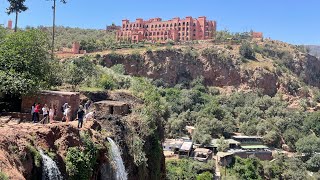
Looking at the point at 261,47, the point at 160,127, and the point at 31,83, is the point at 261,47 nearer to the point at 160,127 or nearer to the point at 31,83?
the point at 160,127

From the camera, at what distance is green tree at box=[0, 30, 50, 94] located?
61.7 feet

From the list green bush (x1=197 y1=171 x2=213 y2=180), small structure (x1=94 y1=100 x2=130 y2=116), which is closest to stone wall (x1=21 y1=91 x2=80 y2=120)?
small structure (x1=94 y1=100 x2=130 y2=116)

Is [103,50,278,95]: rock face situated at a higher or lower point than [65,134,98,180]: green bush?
higher

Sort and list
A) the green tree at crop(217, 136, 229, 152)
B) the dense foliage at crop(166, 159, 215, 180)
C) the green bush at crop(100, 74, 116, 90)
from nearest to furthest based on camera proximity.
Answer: the green bush at crop(100, 74, 116, 90) → the dense foliage at crop(166, 159, 215, 180) → the green tree at crop(217, 136, 229, 152)

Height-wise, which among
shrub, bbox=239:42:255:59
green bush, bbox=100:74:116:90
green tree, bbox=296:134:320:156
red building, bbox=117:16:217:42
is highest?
red building, bbox=117:16:217:42

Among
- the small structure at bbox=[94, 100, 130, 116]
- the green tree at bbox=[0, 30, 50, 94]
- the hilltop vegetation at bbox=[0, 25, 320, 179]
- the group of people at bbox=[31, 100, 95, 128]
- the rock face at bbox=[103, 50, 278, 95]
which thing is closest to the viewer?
the group of people at bbox=[31, 100, 95, 128]

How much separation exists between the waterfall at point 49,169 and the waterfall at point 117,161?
447 centimetres

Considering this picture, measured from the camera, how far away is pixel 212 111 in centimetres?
6900

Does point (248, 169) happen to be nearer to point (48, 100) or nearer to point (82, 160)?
point (48, 100)

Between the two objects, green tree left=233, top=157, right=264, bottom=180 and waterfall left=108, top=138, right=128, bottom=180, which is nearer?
waterfall left=108, top=138, right=128, bottom=180

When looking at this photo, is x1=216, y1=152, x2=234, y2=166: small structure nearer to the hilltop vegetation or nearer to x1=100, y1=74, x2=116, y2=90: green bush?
the hilltop vegetation

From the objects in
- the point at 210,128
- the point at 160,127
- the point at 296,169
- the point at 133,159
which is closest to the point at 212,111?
the point at 210,128

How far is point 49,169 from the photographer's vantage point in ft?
39.3

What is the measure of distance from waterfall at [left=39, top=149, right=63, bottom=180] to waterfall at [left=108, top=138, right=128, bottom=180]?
14.7ft
